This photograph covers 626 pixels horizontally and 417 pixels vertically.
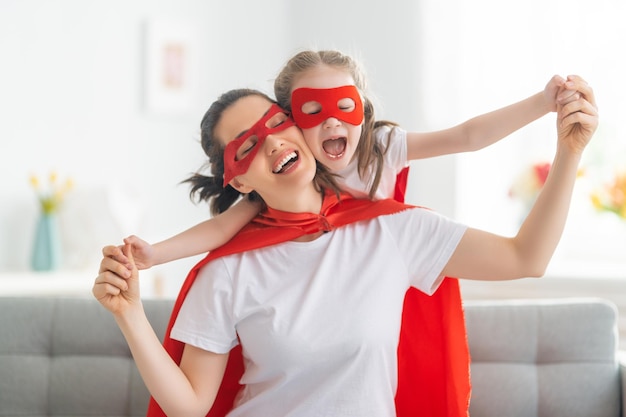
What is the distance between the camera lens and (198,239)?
5.46 ft

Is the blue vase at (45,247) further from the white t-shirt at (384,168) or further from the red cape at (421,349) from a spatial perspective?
the white t-shirt at (384,168)

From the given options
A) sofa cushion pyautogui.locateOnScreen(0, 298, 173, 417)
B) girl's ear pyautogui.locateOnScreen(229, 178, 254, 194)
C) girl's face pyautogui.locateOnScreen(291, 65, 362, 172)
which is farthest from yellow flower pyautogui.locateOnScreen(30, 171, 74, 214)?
girl's face pyautogui.locateOnScreen(291, 65, 362, 172)

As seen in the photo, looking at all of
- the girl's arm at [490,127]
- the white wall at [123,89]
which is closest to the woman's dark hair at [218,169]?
the girl's arm at [490,127]

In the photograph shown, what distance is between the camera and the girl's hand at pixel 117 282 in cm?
142

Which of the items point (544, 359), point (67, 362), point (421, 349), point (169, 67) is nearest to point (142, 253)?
point (67, 362)

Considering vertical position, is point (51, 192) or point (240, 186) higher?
A: point (240, 186)

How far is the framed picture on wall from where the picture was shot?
14.0ft

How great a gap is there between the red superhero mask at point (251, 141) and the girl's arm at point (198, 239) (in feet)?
0.41

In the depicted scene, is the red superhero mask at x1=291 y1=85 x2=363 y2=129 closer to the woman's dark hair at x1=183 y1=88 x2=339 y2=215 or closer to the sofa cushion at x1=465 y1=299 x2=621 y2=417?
the woman's dark hair at x1=183 y1=88 x2=339 y2=215

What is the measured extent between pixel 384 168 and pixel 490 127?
0.26 metres

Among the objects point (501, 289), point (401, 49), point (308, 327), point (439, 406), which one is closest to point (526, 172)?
point (501, 289)

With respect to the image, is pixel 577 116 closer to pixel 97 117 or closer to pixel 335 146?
pixel 335 146

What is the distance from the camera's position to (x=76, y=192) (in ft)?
12.8

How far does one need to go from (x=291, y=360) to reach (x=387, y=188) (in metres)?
0.50
